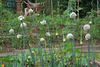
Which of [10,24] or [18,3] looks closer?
[10,24]

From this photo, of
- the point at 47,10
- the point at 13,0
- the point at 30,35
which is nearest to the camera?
Result: the point at 30,35

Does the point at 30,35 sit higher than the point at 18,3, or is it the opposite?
the point at 18,3

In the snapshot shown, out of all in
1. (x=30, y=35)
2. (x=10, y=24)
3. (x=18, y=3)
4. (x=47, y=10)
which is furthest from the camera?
(x=18, y=3)

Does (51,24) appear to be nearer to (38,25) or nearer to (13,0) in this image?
(38,25)

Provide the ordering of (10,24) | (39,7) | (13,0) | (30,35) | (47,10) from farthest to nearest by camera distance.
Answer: (13,0)
(39,7)
(47,10)
(30,35)
(10,24)

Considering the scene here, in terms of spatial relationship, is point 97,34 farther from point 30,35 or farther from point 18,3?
point 18,3

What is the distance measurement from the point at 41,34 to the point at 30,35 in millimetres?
328

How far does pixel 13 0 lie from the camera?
8586 millimetres

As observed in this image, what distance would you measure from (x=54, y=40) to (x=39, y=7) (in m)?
3.08

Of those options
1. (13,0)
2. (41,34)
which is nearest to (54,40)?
(41,34)

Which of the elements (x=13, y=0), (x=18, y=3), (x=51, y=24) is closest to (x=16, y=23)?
(x=51, y=24)

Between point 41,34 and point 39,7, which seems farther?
point 39,7

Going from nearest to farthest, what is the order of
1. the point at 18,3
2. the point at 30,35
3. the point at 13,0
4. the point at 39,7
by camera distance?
the point at 30,35 < the point at 39,7 < the point at 18,3 < the point at 13,0

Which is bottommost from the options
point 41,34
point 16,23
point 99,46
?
point 99,46
